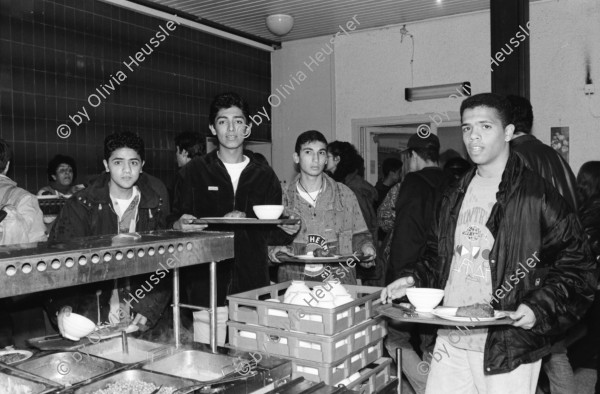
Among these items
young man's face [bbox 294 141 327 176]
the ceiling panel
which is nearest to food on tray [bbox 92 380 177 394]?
young man's face [bbox 294 141 327 176]

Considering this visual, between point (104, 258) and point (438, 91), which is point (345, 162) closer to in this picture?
point (438, 91)

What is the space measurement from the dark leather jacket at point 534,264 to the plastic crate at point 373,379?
1.24ft

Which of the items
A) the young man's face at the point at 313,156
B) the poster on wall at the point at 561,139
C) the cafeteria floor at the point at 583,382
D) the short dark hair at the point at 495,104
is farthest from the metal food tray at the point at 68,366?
the poster on wall at the point at 561,139

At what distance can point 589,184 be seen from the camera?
11.6ft

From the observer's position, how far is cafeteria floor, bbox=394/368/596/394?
12.4ft

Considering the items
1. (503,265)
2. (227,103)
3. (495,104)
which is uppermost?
(227,103)

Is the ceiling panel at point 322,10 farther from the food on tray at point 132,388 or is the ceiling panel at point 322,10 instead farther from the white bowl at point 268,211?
the food on tray at point 132,388

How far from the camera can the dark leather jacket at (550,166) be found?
2973mm

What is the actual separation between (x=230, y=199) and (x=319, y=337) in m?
1.23

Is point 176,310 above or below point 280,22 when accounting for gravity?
below

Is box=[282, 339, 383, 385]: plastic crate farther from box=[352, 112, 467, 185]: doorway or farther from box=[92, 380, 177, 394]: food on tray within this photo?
box=[352, 112, 467, 185]: doorway

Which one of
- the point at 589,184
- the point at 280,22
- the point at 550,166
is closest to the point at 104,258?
the point at 550,166

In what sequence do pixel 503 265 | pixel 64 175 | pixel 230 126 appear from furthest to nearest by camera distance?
pixel 64 175 < pixel 230 126 < pixel 503 265

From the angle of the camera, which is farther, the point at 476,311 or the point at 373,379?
the point at 373,379
